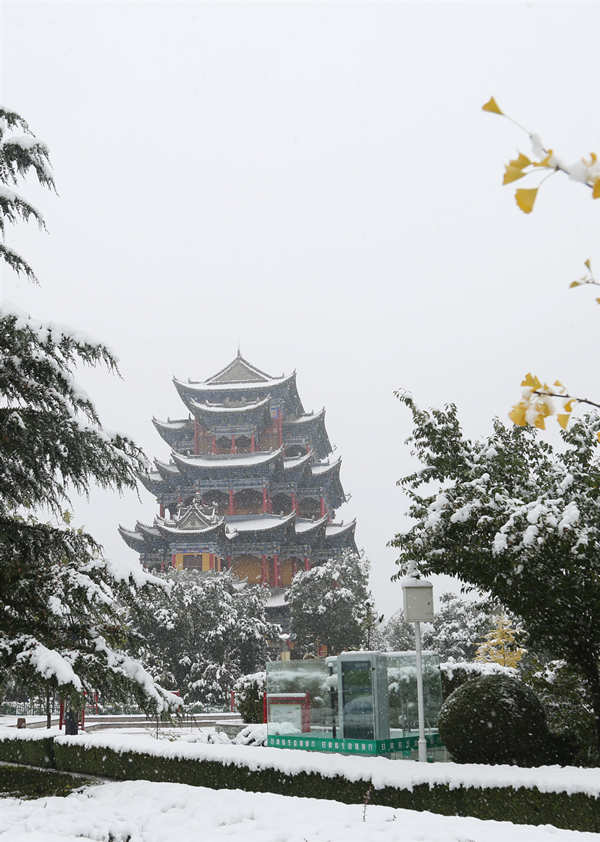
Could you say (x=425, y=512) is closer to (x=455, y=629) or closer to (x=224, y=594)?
(x=224, y=594)

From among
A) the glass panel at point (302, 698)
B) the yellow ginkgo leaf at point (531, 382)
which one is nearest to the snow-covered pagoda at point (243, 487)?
the glass panel at point (302, 698)

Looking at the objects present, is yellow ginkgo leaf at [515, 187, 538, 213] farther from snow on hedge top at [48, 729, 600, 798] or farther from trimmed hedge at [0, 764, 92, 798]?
trimmed hedge at [0, 764, 92, 798]

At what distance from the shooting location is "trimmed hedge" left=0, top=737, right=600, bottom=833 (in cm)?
825

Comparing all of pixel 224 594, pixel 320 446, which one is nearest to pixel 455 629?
pixel 224 594

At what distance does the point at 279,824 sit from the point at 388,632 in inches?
2337

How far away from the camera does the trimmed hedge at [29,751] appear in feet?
48.0

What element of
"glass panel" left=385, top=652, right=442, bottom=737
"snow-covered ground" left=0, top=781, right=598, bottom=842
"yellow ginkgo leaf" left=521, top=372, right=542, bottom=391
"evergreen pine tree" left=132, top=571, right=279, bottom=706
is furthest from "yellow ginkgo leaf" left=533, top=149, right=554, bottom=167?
"evergreen pine tree" left=132, top=571, right=279, bottom=706

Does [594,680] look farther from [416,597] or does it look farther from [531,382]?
[531,382]

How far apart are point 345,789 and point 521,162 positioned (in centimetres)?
985

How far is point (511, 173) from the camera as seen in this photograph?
4.42ft

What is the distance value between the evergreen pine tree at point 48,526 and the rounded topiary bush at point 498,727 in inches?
170

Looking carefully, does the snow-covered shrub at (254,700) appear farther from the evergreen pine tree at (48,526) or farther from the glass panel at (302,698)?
the evergreen pine tree at (48,526)

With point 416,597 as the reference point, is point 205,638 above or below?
below

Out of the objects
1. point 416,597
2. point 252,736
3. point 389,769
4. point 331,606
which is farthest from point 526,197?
point 331,606
